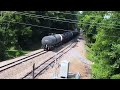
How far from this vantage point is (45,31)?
179 feet

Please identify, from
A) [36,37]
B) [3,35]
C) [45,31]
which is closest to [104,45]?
[3,35]

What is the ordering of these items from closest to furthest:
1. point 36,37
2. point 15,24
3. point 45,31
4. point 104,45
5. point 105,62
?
1. point 105,62
2. point 104,45
3. point 15,24
4. point 36,37
5. point 45,31

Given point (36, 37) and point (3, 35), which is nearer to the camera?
point (3, 35)

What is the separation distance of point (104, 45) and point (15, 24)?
19.8 m

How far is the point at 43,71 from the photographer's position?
818 inches

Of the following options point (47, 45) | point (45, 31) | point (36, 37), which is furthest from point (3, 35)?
point (45, 31)

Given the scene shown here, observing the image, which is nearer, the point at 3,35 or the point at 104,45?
the point at 104,45
